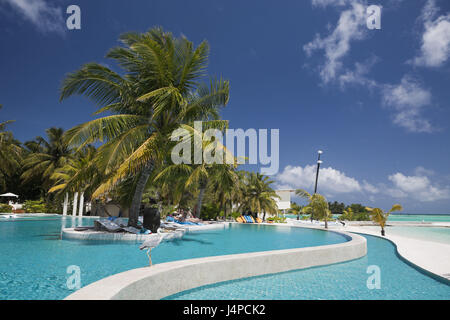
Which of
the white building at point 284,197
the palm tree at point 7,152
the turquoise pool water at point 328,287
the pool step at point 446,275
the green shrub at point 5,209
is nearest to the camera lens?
the turquoise pool water at point 328,287

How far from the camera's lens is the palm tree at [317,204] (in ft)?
57.4

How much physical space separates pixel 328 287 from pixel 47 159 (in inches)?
1307

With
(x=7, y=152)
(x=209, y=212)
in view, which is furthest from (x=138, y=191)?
(x=7, y=152)

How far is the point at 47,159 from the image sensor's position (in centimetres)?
2938

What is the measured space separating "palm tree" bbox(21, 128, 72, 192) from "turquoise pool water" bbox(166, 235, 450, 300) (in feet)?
93.2

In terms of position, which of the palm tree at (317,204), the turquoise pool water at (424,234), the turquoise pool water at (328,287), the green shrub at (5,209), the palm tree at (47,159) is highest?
the palm tree at (47,159)

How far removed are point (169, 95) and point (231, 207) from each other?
22.2 meters

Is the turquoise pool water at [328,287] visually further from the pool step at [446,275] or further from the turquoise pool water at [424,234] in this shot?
the turquoise pool water at [424,234]

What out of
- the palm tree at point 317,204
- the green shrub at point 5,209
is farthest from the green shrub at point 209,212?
the green shrub at point 5,209

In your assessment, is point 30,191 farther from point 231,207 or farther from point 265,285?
point 265,285

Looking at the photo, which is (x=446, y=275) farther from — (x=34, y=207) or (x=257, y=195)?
(x=34, y=207)

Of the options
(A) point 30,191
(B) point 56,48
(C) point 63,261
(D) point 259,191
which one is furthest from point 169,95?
(A) point 30,191

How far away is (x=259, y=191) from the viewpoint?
1167 inches

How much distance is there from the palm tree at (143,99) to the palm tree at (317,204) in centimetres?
996
